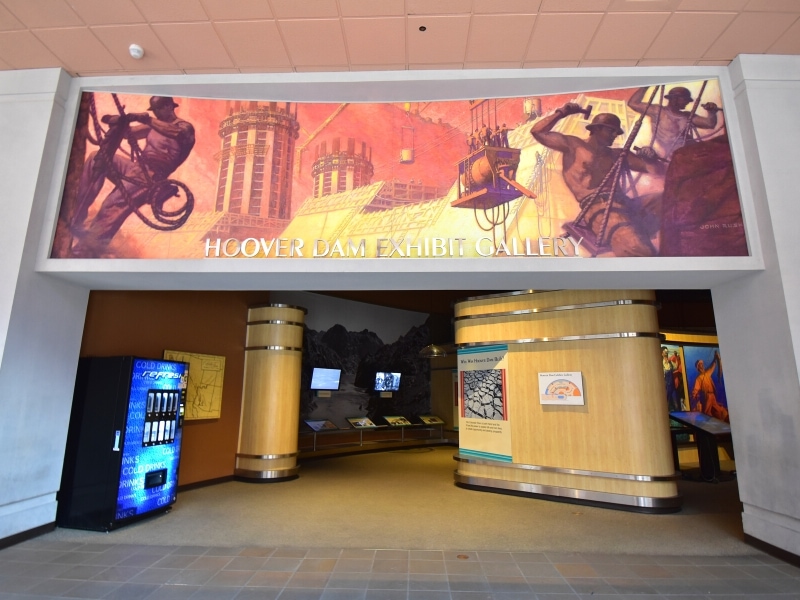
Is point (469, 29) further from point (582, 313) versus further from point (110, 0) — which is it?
point (582, 313)

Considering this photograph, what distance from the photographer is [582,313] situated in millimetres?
5801

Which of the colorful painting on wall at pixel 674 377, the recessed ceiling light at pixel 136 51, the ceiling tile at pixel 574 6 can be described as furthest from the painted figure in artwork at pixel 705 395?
the recessed ceiling light at pixel 136 51

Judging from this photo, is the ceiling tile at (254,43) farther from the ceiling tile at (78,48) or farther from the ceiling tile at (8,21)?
the ceiling tile at (8,21)

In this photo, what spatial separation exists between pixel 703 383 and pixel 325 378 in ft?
27.9

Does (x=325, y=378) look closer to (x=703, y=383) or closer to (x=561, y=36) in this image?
(x=561, y=36)

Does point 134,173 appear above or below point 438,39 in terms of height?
below

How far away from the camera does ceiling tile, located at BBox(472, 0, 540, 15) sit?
12.5 feet

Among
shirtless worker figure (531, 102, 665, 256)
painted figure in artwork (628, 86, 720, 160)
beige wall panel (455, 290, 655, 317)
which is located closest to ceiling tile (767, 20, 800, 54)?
painted figure in artwork (628, 86, 720, 160)

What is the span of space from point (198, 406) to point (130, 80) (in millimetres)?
4293

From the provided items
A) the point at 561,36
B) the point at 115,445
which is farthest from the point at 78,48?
the point at 561,36

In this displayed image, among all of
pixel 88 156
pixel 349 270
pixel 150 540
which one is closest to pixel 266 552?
Answer: pixel 150 540

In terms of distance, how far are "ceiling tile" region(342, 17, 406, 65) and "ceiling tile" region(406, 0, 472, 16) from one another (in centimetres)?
16

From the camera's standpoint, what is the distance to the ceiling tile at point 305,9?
12.7ft

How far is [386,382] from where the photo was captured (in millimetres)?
11422
